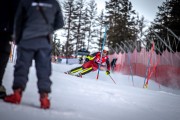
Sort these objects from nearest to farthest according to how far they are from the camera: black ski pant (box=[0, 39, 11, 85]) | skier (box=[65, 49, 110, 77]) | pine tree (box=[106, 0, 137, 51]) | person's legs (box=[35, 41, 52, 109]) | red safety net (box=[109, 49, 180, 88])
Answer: person's legs (box=[35, 41, 52, 109])
black ski pant (box=[0, 39, 11, 85])
skier (box=[65, 49, 110, 77])
red safety net (box=[109, 49, 180, 88])
pine tree (box=[106, 0, 137, 51])

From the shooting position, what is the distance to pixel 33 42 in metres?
2.65

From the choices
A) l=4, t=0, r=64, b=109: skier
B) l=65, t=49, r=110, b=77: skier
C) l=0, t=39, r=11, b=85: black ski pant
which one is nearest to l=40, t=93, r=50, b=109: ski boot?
l=4, t=0, r=64, b=109: skier

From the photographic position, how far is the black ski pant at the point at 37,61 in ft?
8.65

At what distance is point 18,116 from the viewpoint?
2057 mm

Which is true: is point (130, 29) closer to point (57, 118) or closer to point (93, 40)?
point (93, 40)

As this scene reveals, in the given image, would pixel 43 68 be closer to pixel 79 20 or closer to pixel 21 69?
pixel 21 69

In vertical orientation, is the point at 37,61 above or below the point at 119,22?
below

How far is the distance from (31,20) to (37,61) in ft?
1.38

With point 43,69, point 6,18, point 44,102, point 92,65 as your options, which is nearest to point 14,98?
point 44,102

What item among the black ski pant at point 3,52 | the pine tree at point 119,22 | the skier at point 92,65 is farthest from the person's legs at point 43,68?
the pine tree at point 119,22

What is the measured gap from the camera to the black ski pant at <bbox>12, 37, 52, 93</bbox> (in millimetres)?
2637

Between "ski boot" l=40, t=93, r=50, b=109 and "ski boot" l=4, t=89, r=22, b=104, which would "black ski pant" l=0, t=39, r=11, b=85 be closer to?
"ski boot" l=4, t=89, r=22, b=104

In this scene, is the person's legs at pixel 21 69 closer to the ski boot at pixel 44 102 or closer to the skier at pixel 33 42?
the skier at pixel 33 42

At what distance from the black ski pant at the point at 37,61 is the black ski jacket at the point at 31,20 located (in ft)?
0.22
